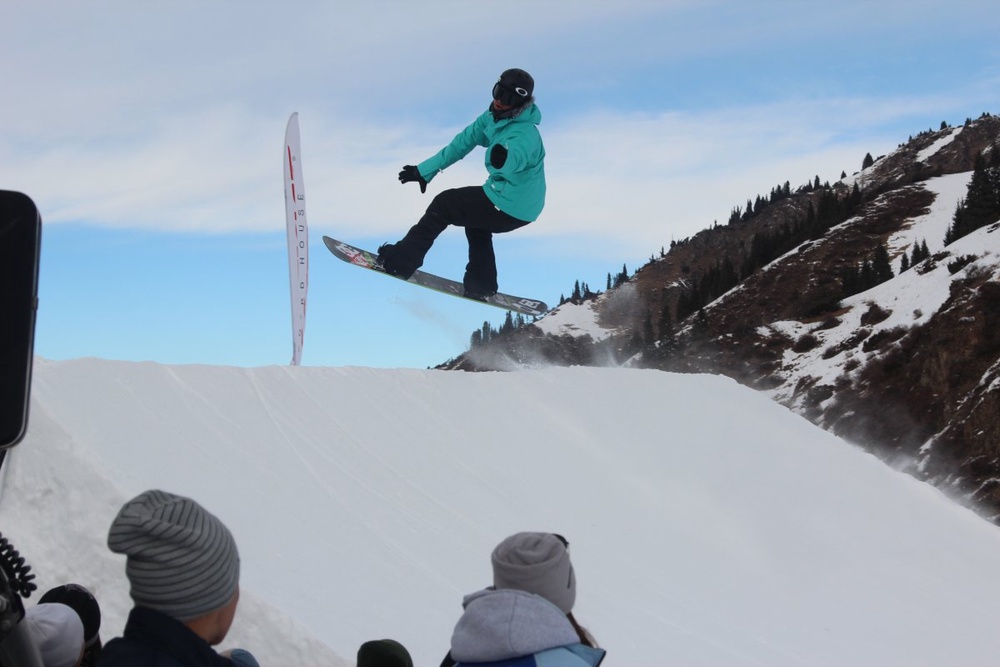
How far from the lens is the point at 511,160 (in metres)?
7.83

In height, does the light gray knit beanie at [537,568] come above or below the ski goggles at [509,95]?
below

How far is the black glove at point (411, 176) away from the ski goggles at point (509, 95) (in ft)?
3.90

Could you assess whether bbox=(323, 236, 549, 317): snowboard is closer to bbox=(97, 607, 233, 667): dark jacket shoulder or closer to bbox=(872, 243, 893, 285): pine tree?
bbox=(97, 607, 233, 667): dark jacket shoulder

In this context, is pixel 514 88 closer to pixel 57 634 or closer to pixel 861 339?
pixel 57 634

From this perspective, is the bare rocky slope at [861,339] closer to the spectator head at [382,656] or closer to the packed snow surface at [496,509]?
the packed snow surface at [496,509]

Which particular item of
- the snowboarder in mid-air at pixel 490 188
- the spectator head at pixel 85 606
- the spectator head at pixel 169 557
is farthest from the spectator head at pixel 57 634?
the snowboarder in mid-air at pixel 490 188

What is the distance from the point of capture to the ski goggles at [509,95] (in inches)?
299

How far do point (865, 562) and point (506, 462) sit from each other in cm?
414

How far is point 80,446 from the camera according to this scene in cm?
667

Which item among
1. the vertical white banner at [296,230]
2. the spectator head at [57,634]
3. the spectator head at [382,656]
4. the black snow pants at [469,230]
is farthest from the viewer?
the vertical white banner at [296,230]

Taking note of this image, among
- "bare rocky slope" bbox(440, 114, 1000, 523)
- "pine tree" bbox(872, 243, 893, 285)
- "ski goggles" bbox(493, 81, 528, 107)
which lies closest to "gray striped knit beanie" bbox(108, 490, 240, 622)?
"ski goggles" bbox(493, 81, 528, 107)

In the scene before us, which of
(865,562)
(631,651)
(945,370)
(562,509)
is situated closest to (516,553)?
(631,651)

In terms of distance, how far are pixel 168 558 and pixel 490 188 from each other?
6.63m

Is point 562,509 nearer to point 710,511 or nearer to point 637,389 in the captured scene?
point 710,511
